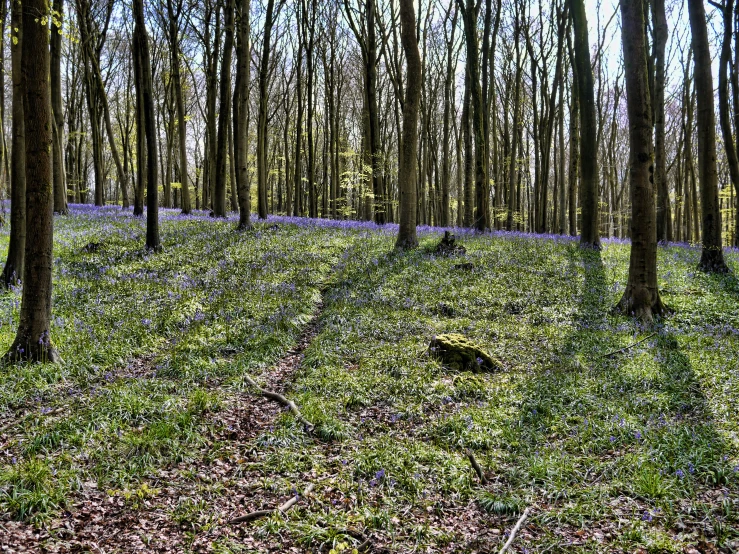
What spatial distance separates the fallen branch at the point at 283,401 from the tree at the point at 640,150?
715cm

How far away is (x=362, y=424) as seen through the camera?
18.9ft

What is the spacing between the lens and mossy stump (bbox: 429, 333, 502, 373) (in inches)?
288

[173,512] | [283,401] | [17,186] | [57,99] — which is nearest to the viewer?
[173,512]

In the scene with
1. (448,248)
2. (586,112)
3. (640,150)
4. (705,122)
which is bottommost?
(448,248)

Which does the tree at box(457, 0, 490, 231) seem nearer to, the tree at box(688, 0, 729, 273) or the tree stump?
the tree stump

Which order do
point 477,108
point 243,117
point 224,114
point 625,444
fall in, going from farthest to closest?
1. point 224,114
2. point 477,108
3. point 243,117
4. point 625,444

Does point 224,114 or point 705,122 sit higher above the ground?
point 224,114

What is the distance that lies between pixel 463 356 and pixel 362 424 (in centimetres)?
242

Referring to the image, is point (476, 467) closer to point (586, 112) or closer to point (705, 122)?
point (705, 122)

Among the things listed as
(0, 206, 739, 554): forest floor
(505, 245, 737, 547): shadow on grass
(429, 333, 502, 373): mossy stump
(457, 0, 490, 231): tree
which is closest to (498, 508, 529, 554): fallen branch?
(0, 206, 739, 554): forest floor

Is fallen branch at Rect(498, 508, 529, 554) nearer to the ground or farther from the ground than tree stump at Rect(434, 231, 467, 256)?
nearer to the ground

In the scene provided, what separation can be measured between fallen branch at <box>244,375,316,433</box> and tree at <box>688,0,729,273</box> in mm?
12317

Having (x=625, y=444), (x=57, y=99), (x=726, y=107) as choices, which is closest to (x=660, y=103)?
(x=726, y=107)

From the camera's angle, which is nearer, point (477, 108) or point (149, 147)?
point (149, 147)
